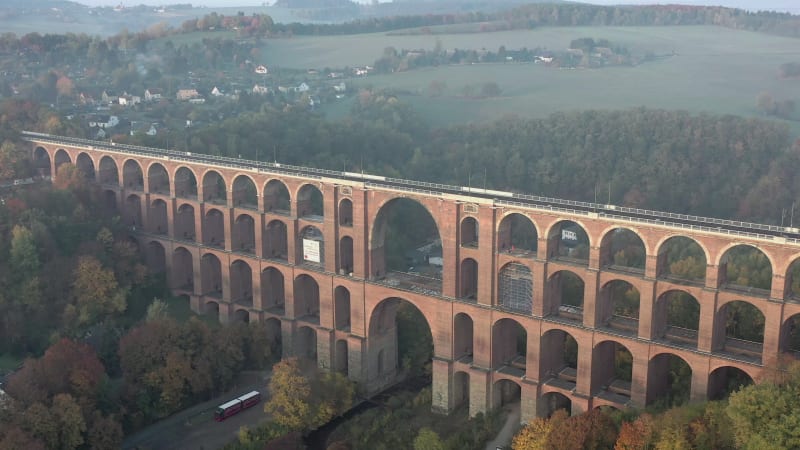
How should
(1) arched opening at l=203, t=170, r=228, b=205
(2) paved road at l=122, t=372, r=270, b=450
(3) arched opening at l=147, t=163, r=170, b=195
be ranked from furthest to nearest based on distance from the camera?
(3) arched opening at l=147, t=163, r=170, b=195, (1) arched opening at l=203, t=170, r=228, b=205, (2) paved road at l=122, t=372, r=270, b=450

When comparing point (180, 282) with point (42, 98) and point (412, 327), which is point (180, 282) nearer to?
point (412, 327)

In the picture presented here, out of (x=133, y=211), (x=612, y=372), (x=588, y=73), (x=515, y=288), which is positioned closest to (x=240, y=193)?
(x=133, y=211)

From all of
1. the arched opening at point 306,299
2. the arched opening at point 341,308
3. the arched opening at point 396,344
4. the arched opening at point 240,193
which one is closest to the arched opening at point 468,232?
the arched opening at point 396,344

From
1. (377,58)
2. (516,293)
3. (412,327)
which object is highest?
(377,58)

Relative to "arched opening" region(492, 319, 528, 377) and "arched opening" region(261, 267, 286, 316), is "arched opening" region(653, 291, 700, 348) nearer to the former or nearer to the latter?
"arched opening" region(492, 319, 528, 377)

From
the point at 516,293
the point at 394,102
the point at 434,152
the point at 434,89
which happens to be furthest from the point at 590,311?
the point at 434,89

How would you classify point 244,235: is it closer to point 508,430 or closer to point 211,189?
point 211,189

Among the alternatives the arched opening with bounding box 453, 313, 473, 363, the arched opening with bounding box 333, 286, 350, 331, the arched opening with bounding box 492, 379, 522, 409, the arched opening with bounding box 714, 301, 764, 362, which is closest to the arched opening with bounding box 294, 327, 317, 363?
the arched opening with bounding box 333, 286, 350, 331
